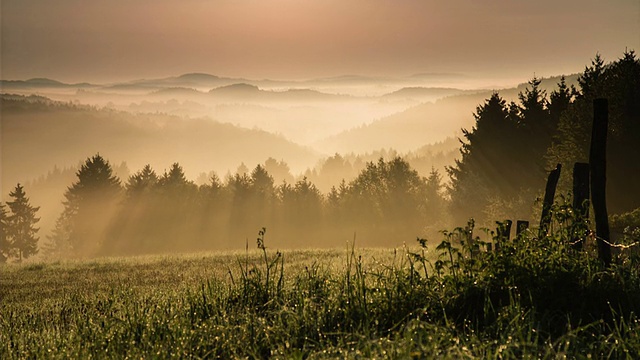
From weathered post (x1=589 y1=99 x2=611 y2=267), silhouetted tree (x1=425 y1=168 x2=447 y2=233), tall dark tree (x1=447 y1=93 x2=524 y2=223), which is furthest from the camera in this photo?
silhouetted tree (x1=425 y1=168 x2=447 y2=233)

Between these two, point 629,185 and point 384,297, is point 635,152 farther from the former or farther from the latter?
point 384,297

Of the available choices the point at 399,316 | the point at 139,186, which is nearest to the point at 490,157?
the point at 139,186

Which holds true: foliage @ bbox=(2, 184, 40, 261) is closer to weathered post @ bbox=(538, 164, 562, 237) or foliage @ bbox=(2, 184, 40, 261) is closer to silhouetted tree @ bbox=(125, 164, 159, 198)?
silhouetted tree @ bbox=(125, 164, 159, 198)

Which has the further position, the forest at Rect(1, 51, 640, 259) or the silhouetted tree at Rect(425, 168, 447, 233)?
the silhouetted tree at Rect(425, 168, 447, 233)

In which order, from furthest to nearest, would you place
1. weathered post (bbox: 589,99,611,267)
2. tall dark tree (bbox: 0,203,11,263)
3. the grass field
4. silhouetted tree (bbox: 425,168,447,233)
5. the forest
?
tall dark tree (bbox: 0,203,11,263) < silhouetted tree (bbox: 425,168,447,233) < the forest < weathered post (bbox: 589,99,611,267) < the grass field

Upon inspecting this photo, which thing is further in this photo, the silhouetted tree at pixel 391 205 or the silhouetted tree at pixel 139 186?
the silhouetted tree at pixel 139 186

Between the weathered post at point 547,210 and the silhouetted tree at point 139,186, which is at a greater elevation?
the silhouetted tree at point 139,186

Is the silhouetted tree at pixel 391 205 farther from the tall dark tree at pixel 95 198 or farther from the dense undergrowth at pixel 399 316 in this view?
the dense undergrowth at pixel 399 316

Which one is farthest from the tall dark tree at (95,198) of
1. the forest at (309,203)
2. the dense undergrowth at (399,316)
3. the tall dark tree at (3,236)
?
the dense undergrowth at (399,316)

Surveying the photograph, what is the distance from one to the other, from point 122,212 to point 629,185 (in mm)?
63678

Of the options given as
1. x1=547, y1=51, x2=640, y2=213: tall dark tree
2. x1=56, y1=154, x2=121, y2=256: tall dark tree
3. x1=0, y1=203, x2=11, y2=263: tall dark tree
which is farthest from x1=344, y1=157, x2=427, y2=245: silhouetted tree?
x1=0, y1=203, x2=11, y2=263: tall dark tree

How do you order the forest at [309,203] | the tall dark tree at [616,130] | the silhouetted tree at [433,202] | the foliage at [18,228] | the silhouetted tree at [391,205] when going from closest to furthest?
1. the tall dark tree at [616,130]
2. the forest at [309,203]
3. the silhouetted tree at [433,202]
4. the silhouetted tree at [391,205]
5. the foliage at [18,228]

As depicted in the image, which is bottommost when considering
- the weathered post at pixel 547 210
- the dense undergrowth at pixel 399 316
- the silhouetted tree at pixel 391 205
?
the dense undergrowth at pixel 399 316

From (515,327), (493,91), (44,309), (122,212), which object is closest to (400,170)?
(493,91)
